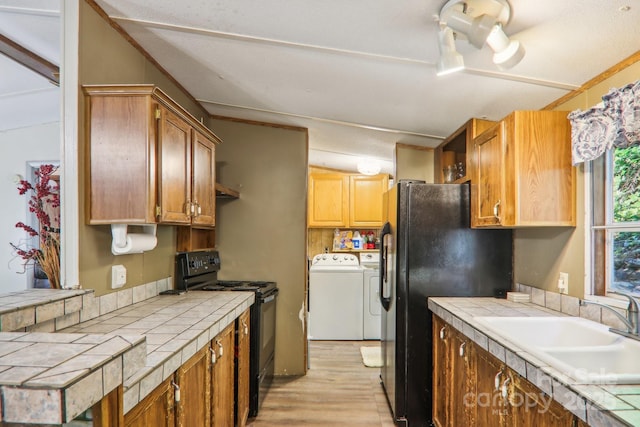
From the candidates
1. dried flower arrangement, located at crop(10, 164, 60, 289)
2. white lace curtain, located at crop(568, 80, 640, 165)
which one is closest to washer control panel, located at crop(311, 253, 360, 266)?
white lace curtain, located at crop(568, 80, 640, 165)

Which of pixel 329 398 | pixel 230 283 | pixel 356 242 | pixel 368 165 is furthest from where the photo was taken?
pixel 356 242

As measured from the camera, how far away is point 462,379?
1975 millimetres

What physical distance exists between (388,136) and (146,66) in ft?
6.95

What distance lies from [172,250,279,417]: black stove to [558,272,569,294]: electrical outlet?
1929 mm

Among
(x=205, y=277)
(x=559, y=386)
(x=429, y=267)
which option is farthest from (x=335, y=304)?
(x=559, y=386)

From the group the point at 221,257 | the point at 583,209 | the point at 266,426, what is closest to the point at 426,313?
the point at 583,209

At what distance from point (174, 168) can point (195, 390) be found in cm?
111

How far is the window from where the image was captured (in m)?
1.71

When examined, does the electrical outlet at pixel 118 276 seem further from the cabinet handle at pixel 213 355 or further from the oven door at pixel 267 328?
the oven door at pixel 267 328

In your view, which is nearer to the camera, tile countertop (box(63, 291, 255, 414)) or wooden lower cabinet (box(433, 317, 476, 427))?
tile countertop (box(63, 291, 255, 414))

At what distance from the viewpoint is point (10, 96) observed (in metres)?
2.01

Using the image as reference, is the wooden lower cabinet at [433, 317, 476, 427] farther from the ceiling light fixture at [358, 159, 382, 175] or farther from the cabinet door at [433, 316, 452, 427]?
the ceiling light fixture at [358, 159, 382, 175]

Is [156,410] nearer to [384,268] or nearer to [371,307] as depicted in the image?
[384,268]

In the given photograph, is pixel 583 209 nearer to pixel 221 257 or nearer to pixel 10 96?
pixel 221 257
